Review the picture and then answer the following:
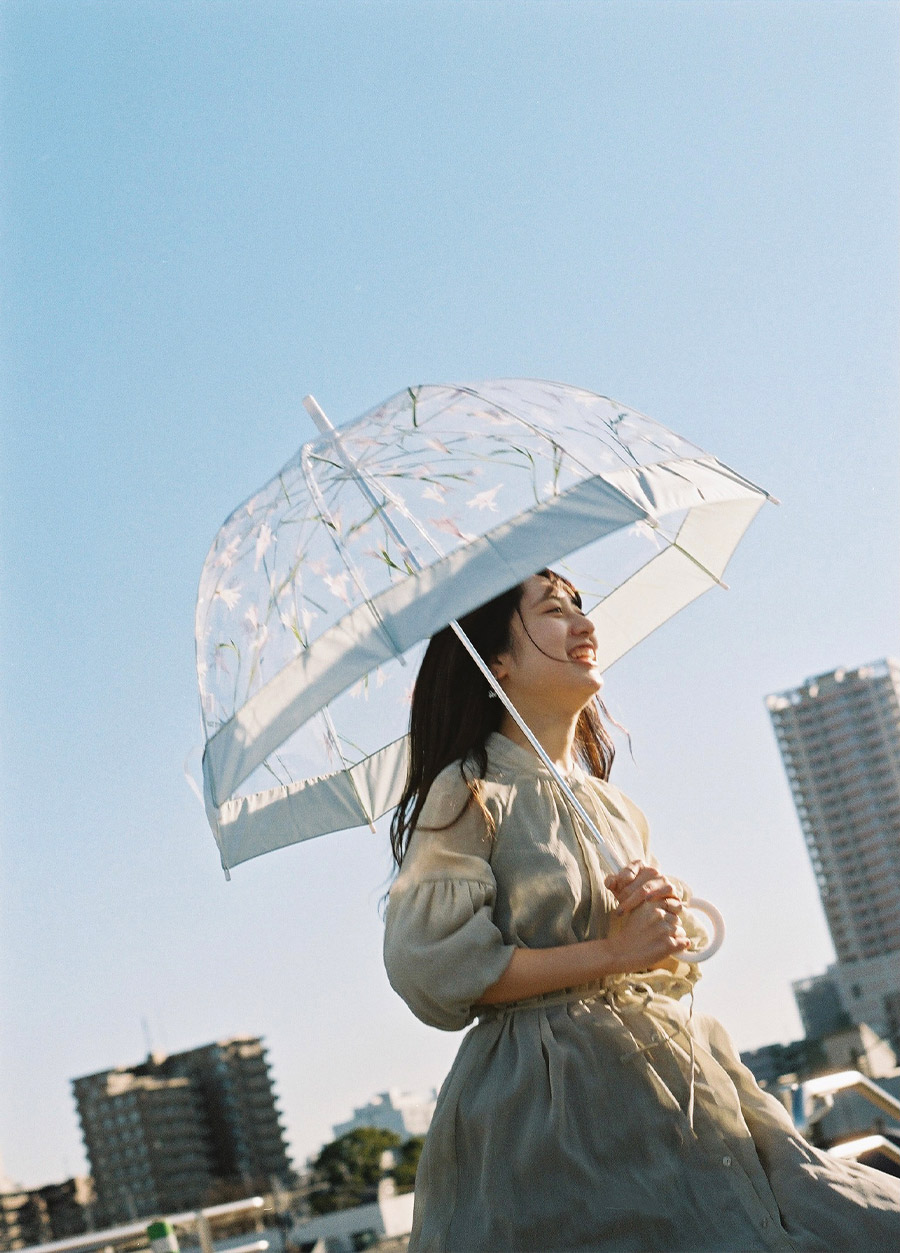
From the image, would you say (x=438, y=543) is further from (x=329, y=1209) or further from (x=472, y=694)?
(x=329, y=1209)

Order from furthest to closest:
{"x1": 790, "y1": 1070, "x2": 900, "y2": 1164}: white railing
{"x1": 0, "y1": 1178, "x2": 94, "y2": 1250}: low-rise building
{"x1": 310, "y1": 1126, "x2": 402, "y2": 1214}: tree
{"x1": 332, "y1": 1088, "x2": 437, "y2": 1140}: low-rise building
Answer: {"x1": 332, "y1": 1088, "x2": 437, "y2": 1140}: low-rise building, {"x1": 0, "y1": 1178, "x2": 94, "y2": 1250}: low-rise building, {"x1": 310, "y1": 1126, "x2": 402, "y2": 1214}: tree, {"x1": 790, "y1": 1070, "x2": 900, "y2": 1164}: white railing

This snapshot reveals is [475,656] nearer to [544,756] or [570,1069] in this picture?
[544,756]

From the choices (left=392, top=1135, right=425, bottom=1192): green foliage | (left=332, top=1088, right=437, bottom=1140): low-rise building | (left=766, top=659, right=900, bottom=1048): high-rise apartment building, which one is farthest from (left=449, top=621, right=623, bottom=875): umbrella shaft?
(left=332, top=1088, right=437, bottom=1140): low-rise building

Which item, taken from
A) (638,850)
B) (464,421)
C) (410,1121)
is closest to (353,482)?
(464,421)

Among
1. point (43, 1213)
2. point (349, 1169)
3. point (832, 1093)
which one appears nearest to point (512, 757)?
point (832, 1093)

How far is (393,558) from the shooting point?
209cm

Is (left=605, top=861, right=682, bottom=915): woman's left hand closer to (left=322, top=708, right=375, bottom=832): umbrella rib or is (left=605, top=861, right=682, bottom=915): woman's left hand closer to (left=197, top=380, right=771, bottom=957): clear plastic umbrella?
(left=197, top=380, right=771, bottom=957): clear plastic umbrella

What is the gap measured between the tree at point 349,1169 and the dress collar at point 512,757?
259ft

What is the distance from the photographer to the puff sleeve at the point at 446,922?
181cm

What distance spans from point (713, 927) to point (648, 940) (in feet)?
0.47

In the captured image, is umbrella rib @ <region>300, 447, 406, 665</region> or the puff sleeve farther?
umbrella rib @ <region>300, 447, 406, 665</region>

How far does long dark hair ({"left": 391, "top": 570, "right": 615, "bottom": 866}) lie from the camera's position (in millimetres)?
2125

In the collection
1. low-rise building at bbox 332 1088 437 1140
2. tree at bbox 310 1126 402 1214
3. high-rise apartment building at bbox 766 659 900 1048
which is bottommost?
low-rise building at bbox 332 1088 437 1140

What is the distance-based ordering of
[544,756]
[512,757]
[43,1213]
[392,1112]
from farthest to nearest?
[392,1112] → [43,1213] → [512,757] → [544,756]
